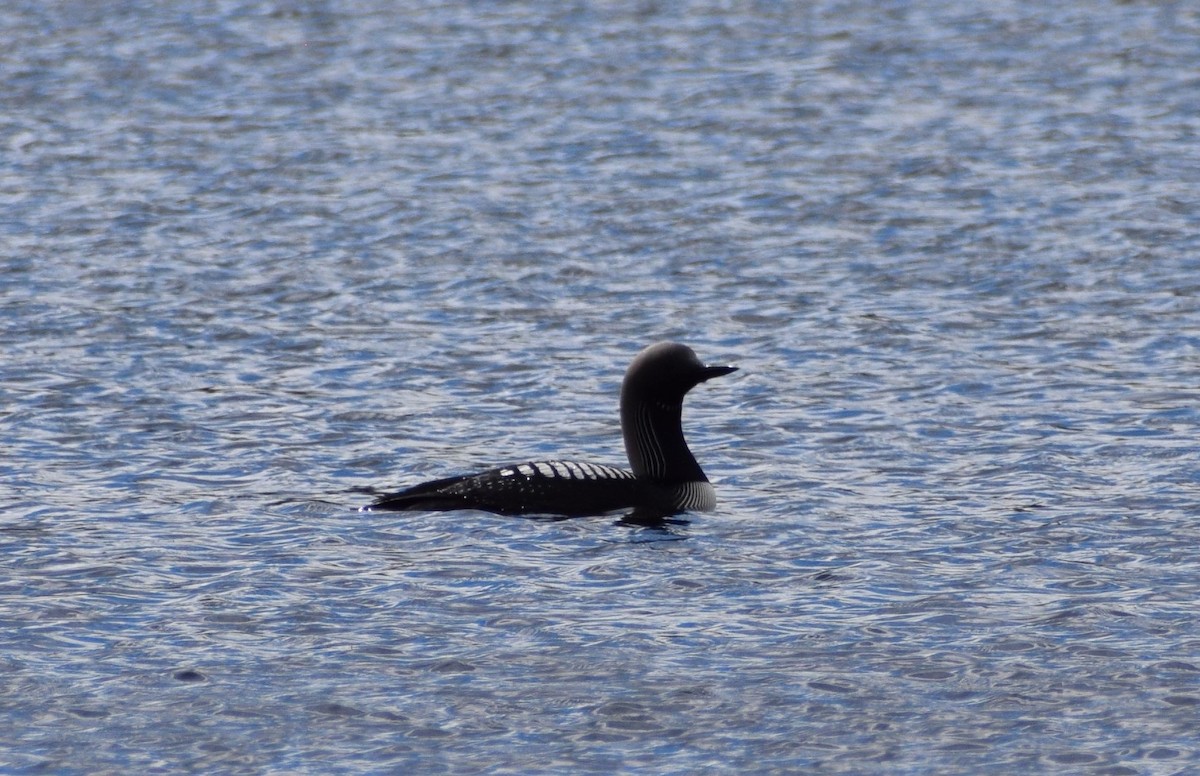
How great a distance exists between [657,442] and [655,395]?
1.18 ft

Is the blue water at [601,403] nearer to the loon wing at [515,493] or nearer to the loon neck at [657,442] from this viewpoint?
the loon wing at [515,493]

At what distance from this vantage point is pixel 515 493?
44.3 feet

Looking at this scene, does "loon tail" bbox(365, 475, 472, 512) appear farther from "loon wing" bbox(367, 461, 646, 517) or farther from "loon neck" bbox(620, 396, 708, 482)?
"loon neck" bbox(620, 396, 708, 482)

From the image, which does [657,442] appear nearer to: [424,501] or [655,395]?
[655,395]

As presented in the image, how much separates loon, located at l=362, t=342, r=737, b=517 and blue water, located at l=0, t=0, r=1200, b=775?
0.19m

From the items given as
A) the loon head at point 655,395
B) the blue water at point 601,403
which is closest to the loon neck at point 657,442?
the loon head at point 655,395

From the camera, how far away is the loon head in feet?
46.5

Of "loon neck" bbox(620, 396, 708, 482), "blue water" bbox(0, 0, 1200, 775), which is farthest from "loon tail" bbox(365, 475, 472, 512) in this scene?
"loon neck" bbox(620, 396, 708, 482)

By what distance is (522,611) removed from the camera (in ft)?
37.8

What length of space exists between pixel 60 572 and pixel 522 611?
2884 millimetres

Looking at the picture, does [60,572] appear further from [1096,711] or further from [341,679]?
[1096,711]

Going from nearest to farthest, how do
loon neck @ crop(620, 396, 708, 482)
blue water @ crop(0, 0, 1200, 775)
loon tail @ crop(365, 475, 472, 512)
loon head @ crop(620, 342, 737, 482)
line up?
1. blue water @ crop(0, 0, 1200, 775)
2. loon tail @ crop(365, 475, 472, 512)
3. loon neck @ crop(620, 396, 708, 482)
4. loon head @ crop(620, 342, 737, 482)

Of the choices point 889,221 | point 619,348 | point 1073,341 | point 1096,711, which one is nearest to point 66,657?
point 1096,711

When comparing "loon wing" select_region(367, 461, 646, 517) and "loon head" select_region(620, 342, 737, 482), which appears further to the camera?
"loon head" select_region(620, 342, 737, 482)
